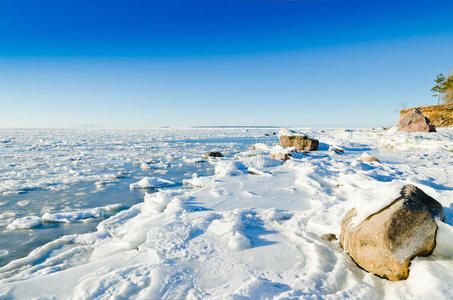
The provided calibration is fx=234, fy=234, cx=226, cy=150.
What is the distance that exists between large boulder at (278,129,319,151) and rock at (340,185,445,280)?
9.41 m

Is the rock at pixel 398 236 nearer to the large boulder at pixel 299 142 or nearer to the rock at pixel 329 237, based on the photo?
the rock at pixel 329 237

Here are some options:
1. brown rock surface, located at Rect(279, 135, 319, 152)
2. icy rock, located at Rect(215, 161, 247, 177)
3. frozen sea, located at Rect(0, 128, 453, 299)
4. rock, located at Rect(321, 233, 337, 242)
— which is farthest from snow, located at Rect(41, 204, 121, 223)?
brown rock surface, located at Rect(279, 135, 319, 152)

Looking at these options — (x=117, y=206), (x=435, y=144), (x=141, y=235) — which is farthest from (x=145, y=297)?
(x=435, y=144)

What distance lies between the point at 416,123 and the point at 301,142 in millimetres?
7319

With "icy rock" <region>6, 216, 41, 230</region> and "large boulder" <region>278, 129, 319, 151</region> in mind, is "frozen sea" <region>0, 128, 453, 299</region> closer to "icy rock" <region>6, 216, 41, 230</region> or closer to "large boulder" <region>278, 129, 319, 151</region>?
"icy rock" <region>6, 216, 41, 230</region>

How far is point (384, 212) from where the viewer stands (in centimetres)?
216

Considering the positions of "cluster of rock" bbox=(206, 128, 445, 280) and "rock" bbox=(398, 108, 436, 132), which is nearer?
"cluster of rock" bbox=(206, 128, 445, 280)

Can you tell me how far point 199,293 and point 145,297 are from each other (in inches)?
16.8

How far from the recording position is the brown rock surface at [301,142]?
37.3ft

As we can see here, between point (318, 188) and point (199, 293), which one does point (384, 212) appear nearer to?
point (199, 293)

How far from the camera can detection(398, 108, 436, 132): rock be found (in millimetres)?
12758

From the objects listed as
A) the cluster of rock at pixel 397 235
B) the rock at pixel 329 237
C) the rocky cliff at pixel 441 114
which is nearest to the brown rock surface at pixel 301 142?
the rock at pixel 329 237

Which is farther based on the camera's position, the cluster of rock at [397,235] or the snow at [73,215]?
the snow at [73,215]

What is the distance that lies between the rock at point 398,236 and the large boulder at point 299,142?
941 cm
